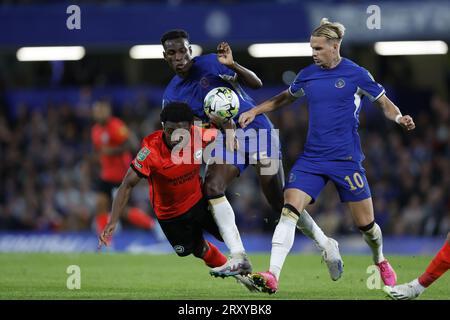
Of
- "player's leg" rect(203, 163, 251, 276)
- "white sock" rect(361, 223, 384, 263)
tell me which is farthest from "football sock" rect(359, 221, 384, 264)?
"player's leg" rect(203, 163, 251, 276)

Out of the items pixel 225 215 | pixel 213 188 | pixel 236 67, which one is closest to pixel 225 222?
pixel 225 215

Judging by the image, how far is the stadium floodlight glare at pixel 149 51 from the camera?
1988 centimetres

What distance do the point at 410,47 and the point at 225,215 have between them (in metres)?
11.4

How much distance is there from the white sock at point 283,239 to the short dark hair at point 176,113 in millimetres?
1195

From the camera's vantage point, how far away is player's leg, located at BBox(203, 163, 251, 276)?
871 cm

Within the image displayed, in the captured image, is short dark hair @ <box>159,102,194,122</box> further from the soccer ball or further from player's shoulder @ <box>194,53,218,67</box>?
player's shoulder @ <box>194,53,218,67</box>

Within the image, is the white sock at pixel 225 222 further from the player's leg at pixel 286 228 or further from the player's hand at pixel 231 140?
the player's hand at pixel 231 140

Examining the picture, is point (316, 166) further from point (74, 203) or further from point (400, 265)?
point (74, 203)

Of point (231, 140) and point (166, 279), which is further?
point (166, 279)

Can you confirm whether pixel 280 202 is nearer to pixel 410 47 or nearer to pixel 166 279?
pixel 166 279

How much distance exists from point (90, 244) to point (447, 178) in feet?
21.2

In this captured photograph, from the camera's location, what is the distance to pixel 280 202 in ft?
32.3

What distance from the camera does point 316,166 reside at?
8.88m

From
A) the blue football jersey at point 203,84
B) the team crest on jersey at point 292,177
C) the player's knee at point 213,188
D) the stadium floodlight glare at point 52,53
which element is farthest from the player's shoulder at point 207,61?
the stadium floodlight glare at point 52,53
